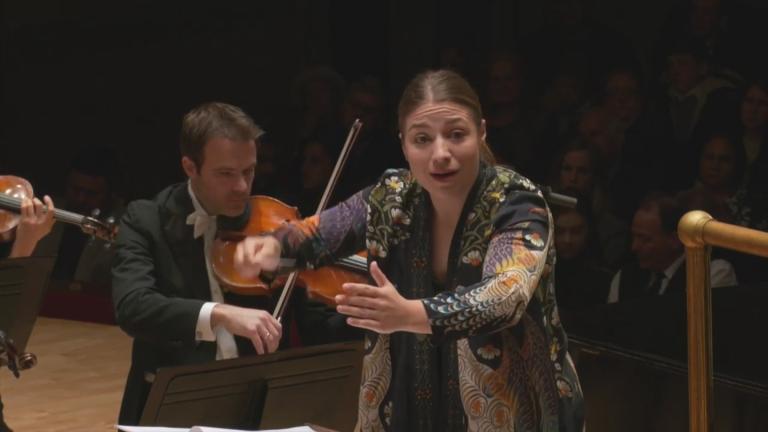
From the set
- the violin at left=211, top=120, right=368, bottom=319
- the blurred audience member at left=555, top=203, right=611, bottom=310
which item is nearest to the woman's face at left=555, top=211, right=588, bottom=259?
the blurred audience member at left=555, top=203, right=611, bottom=310

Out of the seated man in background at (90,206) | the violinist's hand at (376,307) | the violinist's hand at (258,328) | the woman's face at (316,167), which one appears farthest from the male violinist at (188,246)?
the seated man in background at (90,206)

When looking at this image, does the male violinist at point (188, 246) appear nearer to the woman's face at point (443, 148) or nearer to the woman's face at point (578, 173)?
the woman's face at point (443, 148)

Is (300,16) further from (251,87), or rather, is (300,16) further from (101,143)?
(101,143)

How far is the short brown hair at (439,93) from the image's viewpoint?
7.93 feet

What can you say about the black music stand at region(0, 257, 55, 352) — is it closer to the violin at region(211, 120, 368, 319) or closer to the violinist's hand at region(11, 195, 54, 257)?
the violinist's hand at region(11, 195, 54, 257)

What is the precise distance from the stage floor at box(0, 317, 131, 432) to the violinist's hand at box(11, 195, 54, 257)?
0.85 metres

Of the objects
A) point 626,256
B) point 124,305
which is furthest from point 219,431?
point 626,256

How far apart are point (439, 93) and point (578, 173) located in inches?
104

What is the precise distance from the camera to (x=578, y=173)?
16.4ft

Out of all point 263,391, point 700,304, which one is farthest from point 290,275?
point 700,304

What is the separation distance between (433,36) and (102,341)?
2.13 metres

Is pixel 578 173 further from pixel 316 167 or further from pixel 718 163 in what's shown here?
pixel 316 167

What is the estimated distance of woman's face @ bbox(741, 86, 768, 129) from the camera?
16.2ft

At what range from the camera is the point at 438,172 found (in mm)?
2371
